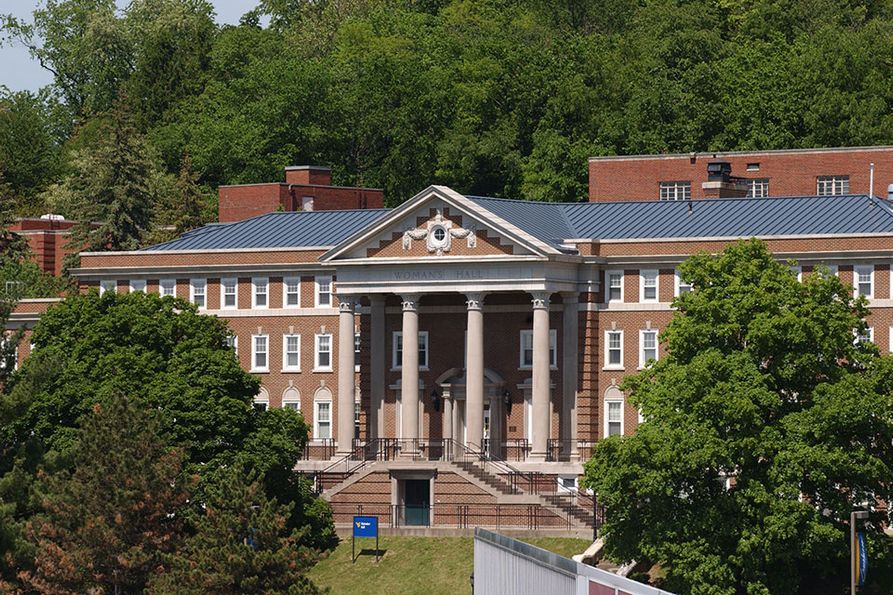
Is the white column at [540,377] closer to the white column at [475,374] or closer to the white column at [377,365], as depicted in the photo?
the white column at [475,374]

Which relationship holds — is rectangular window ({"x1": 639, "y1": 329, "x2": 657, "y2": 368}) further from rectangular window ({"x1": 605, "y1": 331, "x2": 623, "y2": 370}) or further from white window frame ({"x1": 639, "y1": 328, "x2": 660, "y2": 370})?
rectangular window ({"x1": 605, "y1": 331, "x2": 623, "y2": 370})

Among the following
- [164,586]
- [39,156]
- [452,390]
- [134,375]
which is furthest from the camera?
[39,156]

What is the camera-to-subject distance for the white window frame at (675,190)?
132m

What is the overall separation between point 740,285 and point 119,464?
21.4 meters

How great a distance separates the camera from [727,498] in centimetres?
9019

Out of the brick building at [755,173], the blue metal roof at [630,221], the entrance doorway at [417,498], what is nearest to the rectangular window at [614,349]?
the blue metal roof at [630,221]

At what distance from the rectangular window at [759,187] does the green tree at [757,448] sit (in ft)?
125

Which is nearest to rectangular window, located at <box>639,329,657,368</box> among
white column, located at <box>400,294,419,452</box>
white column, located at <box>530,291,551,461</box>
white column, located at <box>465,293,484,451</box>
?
white column, located at <box>530,291,551,461</box>

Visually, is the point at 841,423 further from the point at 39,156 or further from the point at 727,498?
the point at 39,156

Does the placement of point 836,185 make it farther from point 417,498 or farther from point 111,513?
point 111,513

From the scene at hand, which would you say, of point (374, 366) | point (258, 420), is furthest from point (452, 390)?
point (258, 420)

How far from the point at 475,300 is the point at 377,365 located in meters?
6.28

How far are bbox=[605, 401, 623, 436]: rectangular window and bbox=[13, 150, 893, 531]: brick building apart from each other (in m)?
0.06

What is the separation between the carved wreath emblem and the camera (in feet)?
370
